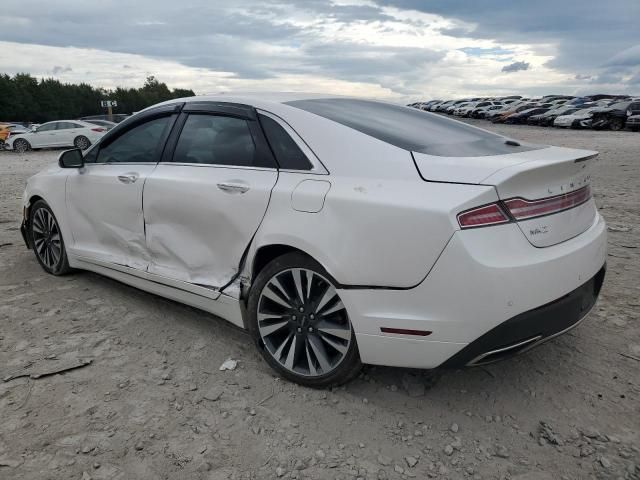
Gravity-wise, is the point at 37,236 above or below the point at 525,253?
below

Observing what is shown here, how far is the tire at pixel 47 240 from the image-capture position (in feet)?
15.6

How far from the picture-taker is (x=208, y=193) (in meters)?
3.29

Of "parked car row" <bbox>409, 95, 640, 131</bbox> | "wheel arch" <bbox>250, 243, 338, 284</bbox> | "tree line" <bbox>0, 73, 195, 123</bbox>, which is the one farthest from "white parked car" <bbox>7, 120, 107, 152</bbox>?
"tree line" <bbox>0, 73, 195, 123</bbox>

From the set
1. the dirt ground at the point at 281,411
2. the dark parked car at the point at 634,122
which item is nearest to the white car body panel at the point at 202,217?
the dirt ground at the point at 281,411

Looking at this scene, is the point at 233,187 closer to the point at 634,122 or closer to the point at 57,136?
the point at 57,136

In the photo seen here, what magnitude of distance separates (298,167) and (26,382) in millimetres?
1929

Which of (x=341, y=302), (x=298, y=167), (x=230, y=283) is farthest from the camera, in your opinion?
(x=230, y=283)

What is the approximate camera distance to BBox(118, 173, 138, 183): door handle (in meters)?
3.82

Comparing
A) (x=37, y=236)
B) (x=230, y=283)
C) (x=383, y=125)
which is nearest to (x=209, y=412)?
(x=230, y=283)

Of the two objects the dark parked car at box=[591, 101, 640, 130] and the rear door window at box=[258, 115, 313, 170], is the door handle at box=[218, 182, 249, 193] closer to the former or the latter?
the rear door window at box=[258, 115, 313, 170]

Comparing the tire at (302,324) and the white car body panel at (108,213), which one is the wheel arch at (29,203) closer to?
the white car body panel at (108,213)

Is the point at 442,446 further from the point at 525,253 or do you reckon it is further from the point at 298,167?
the point at 298,167

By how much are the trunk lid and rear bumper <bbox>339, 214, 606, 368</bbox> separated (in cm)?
8

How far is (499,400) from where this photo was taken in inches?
112
